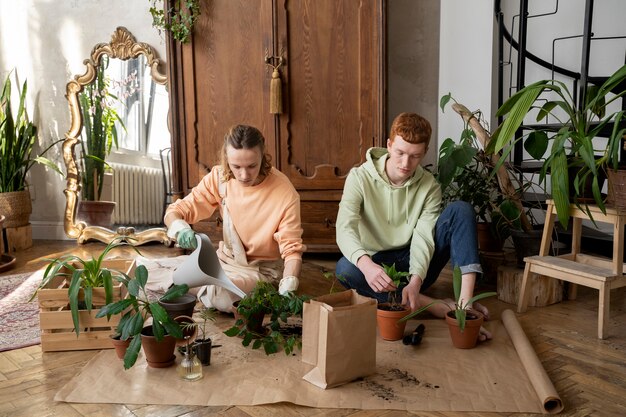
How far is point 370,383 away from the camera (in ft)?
6.08

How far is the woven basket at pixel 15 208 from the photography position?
3793 mm

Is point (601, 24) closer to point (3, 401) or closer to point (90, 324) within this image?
point (90, 324)

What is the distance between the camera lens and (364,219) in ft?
8.38

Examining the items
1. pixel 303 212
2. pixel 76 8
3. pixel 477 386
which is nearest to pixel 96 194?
pixel 76 8

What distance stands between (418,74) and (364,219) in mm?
1735

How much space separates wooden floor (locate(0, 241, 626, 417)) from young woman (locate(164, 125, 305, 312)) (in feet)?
1.55

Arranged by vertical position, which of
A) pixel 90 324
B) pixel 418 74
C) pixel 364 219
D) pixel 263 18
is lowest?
pixel 90 324

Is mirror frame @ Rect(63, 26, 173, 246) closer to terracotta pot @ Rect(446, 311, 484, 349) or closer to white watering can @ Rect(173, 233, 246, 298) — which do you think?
white watering can @ Rect(173, 233, 246, 298)

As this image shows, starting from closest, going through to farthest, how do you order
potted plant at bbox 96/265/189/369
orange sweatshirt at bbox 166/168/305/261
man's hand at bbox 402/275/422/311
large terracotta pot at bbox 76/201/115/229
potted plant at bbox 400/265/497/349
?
1. potted plant at bbox 96/265/189/369
2. potted plant at bbox 400/265/497/349
3. man's hand at bbox 402/275/422/311
4. orange sweatshirt at bbox 166/168/305/261
5. large terracotta pot at bbox 76/201/115/229

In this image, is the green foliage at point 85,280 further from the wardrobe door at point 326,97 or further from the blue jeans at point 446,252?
the wardrobe door at point 326,97

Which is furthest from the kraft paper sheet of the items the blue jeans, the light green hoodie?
the light green hoodie

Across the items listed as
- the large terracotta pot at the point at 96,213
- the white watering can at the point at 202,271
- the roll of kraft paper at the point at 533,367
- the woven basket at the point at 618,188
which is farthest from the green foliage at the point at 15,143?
the woven basket at the point at 618,188

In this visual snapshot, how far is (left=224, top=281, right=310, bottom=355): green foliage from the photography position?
202 centimetres

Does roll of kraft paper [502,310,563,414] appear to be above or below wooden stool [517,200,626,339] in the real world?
below
